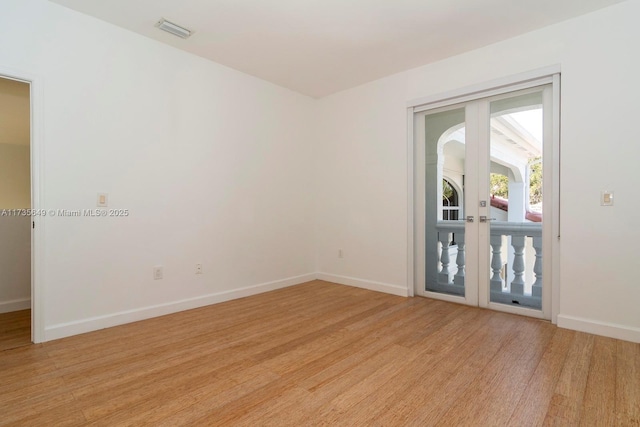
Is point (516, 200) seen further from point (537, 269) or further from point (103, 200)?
point (103, 200)

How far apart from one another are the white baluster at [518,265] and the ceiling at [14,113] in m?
5.59

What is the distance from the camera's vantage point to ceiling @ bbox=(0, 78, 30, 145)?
355 centimetres

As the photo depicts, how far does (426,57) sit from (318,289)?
3.16 metres

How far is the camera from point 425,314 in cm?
325

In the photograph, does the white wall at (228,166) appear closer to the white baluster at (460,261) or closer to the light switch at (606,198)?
the light switch at (606,198)

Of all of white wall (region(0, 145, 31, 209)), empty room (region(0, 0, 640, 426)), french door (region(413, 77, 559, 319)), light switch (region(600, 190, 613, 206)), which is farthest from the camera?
white wall (region(0, 145, 31, 209))

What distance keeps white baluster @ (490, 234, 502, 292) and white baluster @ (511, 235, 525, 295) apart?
0.40 feet

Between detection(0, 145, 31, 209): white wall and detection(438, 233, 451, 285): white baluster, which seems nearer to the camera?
detection(438, 233, 451, 285): white baluster

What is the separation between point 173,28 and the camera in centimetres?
298

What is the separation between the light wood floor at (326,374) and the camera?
5.43 feet

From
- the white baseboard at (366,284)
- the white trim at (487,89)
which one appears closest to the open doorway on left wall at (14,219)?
the white baseboard at (366,284)

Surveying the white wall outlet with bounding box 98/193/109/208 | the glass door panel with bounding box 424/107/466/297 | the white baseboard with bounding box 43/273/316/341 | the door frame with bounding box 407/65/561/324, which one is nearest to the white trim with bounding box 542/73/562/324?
the door frame with bounding box 407/65/561/324

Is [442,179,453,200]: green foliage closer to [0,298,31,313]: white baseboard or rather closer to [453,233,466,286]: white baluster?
[453,233,466,286]: white baluster

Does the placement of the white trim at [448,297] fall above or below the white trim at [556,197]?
below
